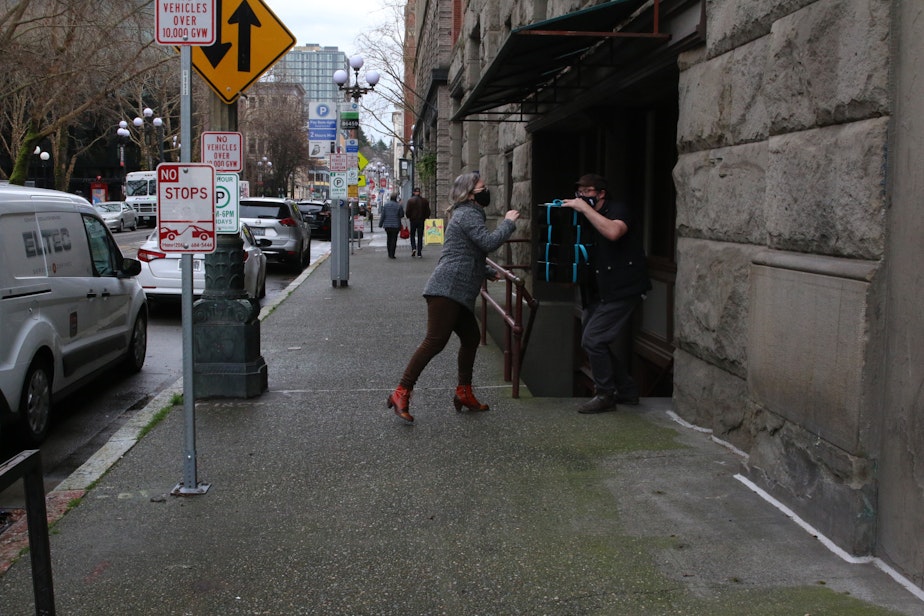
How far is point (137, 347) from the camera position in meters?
10.1

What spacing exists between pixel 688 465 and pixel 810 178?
1.96m

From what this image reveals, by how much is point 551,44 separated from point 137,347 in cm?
528

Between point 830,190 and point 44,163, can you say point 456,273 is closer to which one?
point 830,190

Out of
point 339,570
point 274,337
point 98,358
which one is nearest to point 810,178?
point 339,570

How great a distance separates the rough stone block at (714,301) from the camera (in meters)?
5.91

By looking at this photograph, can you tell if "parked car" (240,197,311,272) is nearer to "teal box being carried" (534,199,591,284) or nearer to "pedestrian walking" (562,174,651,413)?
"teal box being carried" (534,199,591,284)

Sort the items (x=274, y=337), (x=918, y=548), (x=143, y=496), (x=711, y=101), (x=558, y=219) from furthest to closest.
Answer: (x=274, y=337) < (x=558, y=219) < (x=711, y=101) < (x=143, y=496) < (x=918, y=548)

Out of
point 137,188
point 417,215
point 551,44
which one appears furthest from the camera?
point 137,188

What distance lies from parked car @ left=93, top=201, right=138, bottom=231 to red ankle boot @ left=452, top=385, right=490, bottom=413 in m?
46.5


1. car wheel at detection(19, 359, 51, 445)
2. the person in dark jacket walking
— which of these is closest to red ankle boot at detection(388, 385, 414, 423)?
car wheel at detection(19, 359, 51, 445)

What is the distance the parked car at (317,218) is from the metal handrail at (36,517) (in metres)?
35.9

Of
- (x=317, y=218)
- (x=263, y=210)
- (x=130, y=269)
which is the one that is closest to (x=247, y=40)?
(x=130, y=269)

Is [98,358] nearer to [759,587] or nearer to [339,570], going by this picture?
[339,570]

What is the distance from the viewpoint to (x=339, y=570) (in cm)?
436
